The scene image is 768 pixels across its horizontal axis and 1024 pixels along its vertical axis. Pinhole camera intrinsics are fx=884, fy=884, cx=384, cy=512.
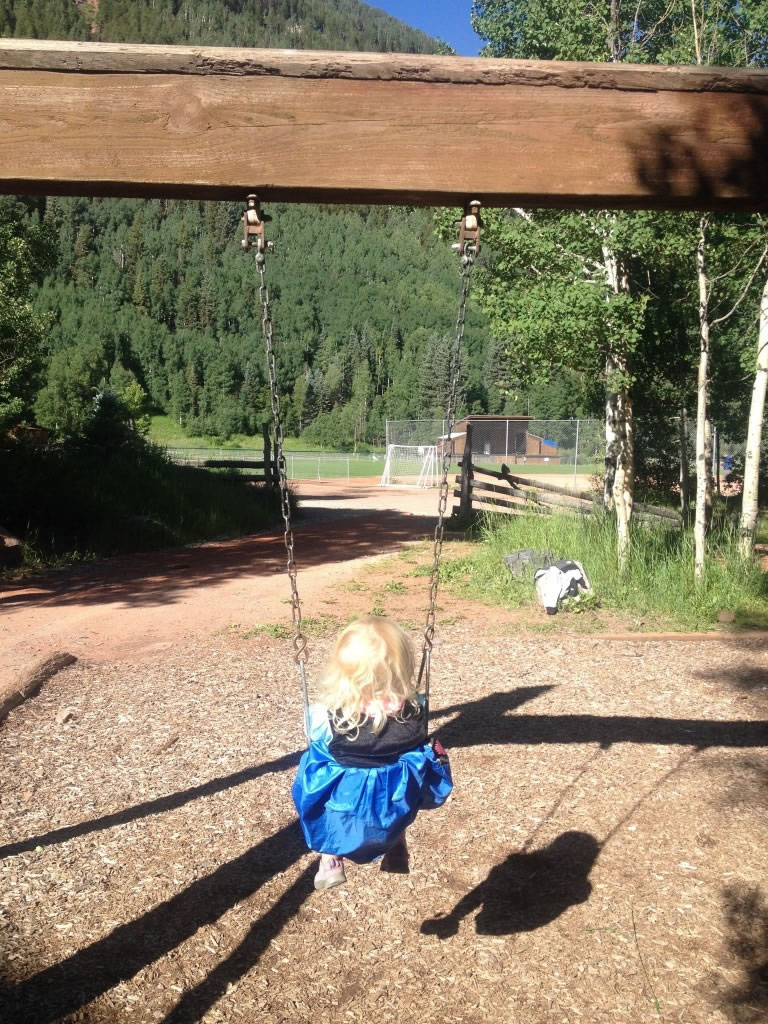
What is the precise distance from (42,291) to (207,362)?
4520cm

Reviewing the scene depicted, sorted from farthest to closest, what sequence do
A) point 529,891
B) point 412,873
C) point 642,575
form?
point 642,575, point 412,873, point 529,891

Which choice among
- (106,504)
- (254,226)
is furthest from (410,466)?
(254,226)

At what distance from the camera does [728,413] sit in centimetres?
1930

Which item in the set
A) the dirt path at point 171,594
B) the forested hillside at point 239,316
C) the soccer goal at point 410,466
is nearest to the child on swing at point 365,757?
the dirt path at point 171,594

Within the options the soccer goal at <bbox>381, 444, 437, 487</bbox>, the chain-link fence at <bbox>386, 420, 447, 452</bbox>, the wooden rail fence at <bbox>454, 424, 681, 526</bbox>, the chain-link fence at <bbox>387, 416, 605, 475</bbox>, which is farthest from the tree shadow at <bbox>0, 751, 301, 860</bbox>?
the chain-link fence at <bbox>386, 420, 447, 452</bbox>

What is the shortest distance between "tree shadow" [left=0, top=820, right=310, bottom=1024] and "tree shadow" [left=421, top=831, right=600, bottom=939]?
611 mm

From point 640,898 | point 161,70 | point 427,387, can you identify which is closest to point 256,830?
point 640,898

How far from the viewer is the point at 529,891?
337 centimetres

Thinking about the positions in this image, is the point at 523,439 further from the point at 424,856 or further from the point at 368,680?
the point at 368,680

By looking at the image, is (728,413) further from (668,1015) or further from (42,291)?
(42,291)

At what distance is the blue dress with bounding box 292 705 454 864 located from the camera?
276cm

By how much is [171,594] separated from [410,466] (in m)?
30.2

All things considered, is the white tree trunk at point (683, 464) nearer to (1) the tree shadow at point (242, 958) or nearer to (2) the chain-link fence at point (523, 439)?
(2) the chain-link fence at point (523, 439)

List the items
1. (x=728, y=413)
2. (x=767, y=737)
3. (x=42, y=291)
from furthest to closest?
(x=42, y=291)
(x=728, y=413)
(x=767, y=737)
